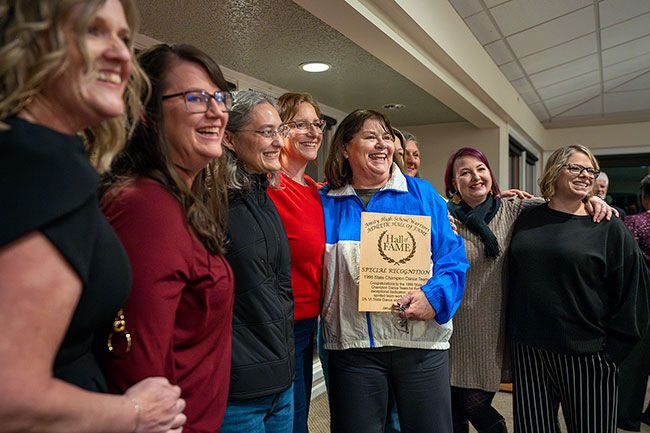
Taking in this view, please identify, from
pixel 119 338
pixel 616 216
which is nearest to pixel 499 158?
pixel 616 216

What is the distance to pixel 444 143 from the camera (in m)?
5.53

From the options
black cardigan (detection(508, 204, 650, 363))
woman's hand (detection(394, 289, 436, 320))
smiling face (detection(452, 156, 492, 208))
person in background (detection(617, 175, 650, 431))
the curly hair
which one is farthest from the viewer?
person in background (detection(617, 175, 650, 431))

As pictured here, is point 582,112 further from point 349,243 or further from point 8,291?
point 8,291

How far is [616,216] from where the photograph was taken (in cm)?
186

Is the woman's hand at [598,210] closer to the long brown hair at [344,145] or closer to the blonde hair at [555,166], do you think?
the blonde hair at [555,166]

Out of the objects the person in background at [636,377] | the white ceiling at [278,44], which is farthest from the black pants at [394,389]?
the person in background at [636,377]

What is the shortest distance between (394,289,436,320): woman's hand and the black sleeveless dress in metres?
0.95

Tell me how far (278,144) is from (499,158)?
14.0 ft

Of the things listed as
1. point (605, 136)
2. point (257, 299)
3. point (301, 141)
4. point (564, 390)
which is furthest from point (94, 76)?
point (605, 136)

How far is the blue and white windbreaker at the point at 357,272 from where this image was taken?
1.50 m

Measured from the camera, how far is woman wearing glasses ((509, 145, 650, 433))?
1.76 meters

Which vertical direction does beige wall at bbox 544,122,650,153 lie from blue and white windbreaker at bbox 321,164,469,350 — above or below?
above

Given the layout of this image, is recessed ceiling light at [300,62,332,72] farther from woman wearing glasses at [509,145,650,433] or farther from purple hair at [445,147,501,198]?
woman wearing glasses at [509,145,650,433]

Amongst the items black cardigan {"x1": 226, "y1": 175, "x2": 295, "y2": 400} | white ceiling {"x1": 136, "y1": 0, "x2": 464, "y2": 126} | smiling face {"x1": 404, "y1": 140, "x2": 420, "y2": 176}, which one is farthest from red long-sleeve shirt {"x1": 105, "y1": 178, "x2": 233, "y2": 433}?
smiling face {"x1": 404, "y1": 140, "x2": 420, "y2": 176}
